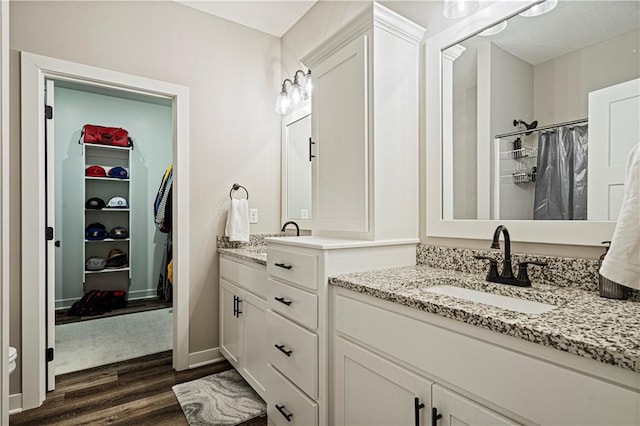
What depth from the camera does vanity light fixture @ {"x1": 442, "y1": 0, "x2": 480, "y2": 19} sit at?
1481 millimetres

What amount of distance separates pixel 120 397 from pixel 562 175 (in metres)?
2.63

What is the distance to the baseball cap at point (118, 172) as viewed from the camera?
164 inches

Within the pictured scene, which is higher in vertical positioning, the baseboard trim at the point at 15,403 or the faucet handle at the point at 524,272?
the faucet handle at the point at 524,272

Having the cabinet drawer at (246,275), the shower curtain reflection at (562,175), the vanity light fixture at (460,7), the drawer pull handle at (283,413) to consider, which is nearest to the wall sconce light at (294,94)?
the vanity light fixture at (460,7)

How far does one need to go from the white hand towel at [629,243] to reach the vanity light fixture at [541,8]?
752 mm

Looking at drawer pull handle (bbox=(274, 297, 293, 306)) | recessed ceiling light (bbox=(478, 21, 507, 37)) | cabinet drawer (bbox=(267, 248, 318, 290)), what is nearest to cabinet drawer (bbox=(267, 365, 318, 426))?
drawer pull handle (bbox=(274, 297, 293, 306))

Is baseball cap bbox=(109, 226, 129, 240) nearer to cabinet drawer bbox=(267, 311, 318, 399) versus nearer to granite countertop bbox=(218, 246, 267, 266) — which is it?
granite countertop bbox=(218, 246, 267, 266)

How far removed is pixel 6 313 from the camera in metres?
1.37

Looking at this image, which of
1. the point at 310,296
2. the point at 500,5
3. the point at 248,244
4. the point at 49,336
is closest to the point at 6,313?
the point at 49,336

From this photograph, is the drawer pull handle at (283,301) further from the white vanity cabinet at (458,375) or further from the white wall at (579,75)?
the white wall at (579,75)

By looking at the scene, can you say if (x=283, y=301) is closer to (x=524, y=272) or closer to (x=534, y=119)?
(x=524, y=272)

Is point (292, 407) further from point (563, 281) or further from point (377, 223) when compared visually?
point (563, 281)

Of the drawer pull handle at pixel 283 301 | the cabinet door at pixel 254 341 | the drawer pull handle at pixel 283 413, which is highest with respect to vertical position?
the drawer pull handle at pixel 283 301

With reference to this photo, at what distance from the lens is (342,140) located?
5.80 feet
